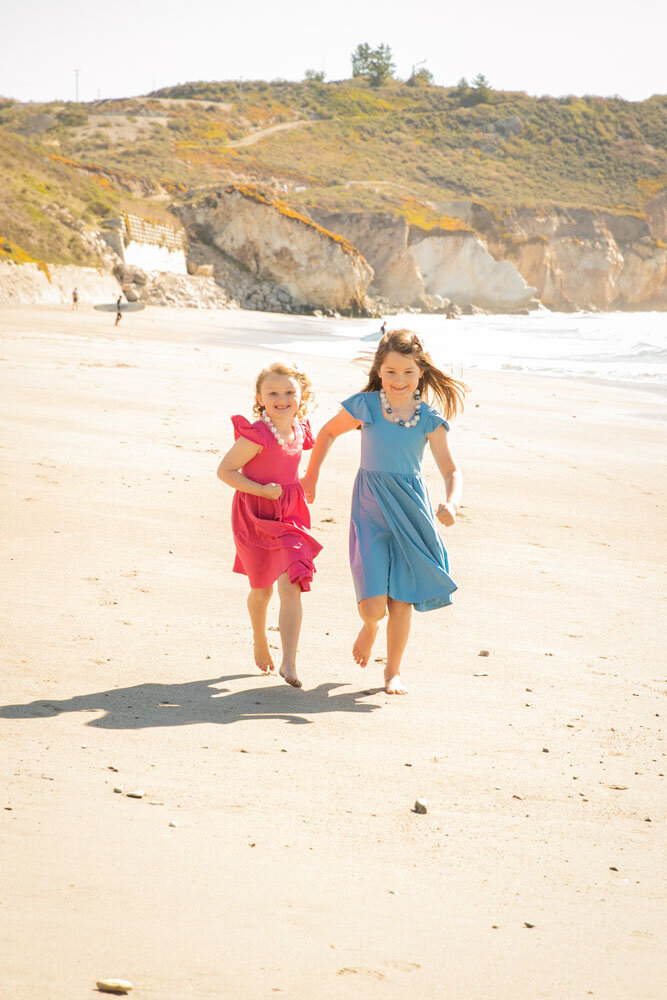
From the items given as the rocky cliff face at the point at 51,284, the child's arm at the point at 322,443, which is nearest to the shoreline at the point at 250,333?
the rocky cliff face at the point at 51,284

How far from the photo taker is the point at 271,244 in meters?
47.7

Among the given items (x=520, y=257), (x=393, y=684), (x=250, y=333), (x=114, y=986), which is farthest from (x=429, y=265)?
(x=114, y=986)

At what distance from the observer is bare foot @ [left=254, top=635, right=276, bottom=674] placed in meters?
3.90

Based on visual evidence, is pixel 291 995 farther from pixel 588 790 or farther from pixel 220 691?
pixel 220 691

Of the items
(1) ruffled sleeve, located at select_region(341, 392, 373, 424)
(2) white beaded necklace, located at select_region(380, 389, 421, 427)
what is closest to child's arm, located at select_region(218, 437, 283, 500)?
(1) ruffled sleeve, located at select_region(341, 392, 373, 424)

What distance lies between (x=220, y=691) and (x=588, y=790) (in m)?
1.43

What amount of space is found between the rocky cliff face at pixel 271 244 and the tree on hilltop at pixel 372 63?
7395 centimetres

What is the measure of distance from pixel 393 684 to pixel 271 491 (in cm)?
91

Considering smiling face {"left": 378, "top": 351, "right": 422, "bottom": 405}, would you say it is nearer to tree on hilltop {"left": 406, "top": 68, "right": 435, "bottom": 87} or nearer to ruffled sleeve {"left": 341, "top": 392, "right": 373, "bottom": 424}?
ruffled sleeve {"left": 341, "top": 392, "right": 373, "bottom": 424}

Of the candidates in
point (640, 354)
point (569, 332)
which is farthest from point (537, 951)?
point (569, 332)

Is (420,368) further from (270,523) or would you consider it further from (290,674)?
(290,674)

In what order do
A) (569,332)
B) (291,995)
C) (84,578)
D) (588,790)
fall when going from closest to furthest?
(291,995), (588,790), (84,578), (569,332)

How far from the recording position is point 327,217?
6056 cm

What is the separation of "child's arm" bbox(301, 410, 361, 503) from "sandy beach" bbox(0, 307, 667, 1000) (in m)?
0.78
